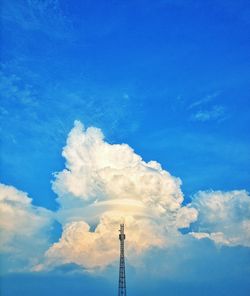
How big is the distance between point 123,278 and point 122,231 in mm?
13236

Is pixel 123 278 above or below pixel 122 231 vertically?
below

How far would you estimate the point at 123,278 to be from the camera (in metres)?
128

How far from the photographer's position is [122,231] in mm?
135375

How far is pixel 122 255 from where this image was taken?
435 ft

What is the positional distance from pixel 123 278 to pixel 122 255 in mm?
6919
